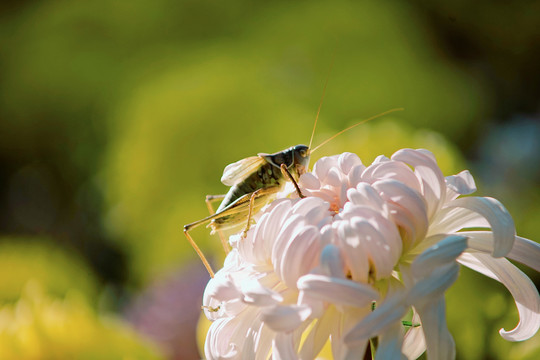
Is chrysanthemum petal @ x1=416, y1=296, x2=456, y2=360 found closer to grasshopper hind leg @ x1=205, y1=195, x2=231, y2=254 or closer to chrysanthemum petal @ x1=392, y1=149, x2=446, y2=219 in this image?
chrysanthemum petal @ x1=392, y1=149, x2=446, y2=219

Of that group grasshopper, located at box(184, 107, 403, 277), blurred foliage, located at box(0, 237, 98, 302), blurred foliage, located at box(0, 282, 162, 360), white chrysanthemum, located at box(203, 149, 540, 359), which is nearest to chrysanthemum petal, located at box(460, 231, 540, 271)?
white chrysanthemum, located at box(203, 149, 540, 359)

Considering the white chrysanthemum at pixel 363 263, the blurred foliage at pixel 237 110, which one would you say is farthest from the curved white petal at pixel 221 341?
the blurred foliage at pixel 237 110

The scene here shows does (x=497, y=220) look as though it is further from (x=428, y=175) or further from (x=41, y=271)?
(x=41, y=271)

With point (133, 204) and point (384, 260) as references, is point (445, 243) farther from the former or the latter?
point (133, 204)

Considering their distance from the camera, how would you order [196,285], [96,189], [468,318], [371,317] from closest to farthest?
[371,317] < [468,318] < [196,285] < [96,189]

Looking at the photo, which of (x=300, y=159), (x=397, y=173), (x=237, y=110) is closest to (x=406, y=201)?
(x=397, y=173)

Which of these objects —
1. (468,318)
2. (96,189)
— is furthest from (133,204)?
(468,318)
